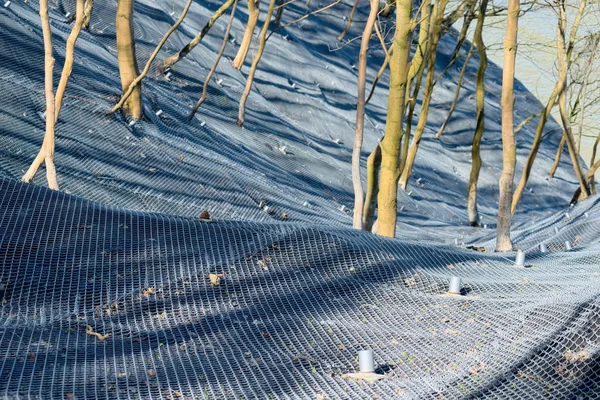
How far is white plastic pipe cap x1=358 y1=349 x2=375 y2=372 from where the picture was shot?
3.35 metres

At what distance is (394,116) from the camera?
24.0ft

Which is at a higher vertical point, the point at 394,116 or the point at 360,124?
the point at 360,124

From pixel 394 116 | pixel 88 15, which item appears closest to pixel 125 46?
pixel 88 15

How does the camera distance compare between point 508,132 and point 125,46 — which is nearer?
point 508,132

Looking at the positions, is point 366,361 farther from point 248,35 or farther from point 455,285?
point 248,35

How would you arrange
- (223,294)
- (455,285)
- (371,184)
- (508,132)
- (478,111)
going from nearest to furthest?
(223,294)
(455,285)
(508,132)
(371,184)
(478,111)

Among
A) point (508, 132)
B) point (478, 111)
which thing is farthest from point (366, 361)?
point (478, 111)

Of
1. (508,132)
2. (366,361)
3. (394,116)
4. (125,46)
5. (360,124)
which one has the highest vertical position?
(125,46)

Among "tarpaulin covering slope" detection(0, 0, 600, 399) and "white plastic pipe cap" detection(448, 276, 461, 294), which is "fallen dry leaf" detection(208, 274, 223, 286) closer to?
"tarpaulin covering slope" detection(0, 0, 600, 399)

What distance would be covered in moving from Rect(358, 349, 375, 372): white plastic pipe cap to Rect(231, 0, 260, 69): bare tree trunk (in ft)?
35.8

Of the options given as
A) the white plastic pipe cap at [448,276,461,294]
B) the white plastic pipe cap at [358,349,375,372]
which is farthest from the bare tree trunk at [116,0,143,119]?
the white plastic pipe cap at [358,349,375,372]

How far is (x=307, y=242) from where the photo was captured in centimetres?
488

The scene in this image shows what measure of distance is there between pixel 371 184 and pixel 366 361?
499cm

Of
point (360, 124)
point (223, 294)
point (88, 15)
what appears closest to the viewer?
point (223, 294)
